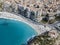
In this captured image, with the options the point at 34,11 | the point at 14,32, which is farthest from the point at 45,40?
the point at 34,11

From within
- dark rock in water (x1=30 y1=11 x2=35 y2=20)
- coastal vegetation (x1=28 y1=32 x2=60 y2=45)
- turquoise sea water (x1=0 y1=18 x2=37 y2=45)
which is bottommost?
turquoise sea water (x1=0 y1=18 x2=37 y2=45)

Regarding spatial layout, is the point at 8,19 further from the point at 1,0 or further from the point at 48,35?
the point at 48,35

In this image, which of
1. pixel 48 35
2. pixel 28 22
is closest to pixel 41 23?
pixel 28 22

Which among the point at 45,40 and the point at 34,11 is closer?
the point at 45,40

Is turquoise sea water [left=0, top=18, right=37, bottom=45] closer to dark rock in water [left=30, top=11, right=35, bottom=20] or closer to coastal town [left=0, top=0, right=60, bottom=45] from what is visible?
coastal town [left=0, top=0, right=60, bottom=45]

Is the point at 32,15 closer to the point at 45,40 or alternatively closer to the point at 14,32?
the point at 14,32

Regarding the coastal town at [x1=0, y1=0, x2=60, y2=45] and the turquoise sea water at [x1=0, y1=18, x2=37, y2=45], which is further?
the coastal town at [x1=0, y1=0, x2=60, y2=45]

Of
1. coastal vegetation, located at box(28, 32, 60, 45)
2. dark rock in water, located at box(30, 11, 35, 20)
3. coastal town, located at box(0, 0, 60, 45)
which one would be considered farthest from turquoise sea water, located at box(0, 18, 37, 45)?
coastal vegetation, located at box(28, 32, 60, 45)

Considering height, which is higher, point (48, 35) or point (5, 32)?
point (48, 35)
